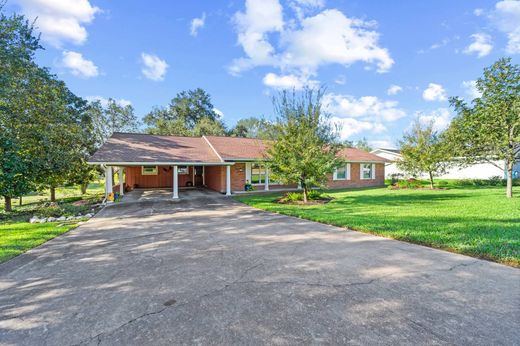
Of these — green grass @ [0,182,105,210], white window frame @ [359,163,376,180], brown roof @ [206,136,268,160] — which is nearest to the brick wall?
white window frame @ [359,163,376,180]

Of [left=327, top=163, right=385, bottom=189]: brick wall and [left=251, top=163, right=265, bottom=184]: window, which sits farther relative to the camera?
[left=327, top=163, right=385, bottom=189]: brick wall

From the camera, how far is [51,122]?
492 inches

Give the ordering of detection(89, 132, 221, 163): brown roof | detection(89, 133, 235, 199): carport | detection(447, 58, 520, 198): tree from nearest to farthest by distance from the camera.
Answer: detection(447, 58, 520, 198): tree, detection(89, 133, 235, 199): carport, detection(89, 132, 221, 163): brown roof

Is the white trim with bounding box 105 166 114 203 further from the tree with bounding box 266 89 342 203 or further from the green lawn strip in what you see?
the tree with bounding box 266 89 342 203

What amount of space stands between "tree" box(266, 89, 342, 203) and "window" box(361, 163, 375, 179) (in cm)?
1114

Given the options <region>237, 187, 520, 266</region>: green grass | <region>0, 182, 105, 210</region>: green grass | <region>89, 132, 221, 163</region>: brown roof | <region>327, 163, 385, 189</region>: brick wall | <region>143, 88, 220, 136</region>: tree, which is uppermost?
<region>143, 88, 220, 136</region>: tree

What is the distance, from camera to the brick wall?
2019 cm

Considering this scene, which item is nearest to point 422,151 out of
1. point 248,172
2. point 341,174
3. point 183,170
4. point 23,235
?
point 341,174

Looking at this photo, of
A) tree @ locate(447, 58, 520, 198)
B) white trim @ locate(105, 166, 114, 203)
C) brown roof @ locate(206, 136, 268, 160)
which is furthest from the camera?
brown roof @ locate(206, 136, 268, 160)

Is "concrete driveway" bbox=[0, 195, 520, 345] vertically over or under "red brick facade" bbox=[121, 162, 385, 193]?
under

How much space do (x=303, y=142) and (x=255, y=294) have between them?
904 cm

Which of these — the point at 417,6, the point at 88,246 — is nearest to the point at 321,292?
the point at 88,246

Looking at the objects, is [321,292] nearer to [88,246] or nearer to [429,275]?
[429,275]

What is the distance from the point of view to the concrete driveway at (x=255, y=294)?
237 cm
